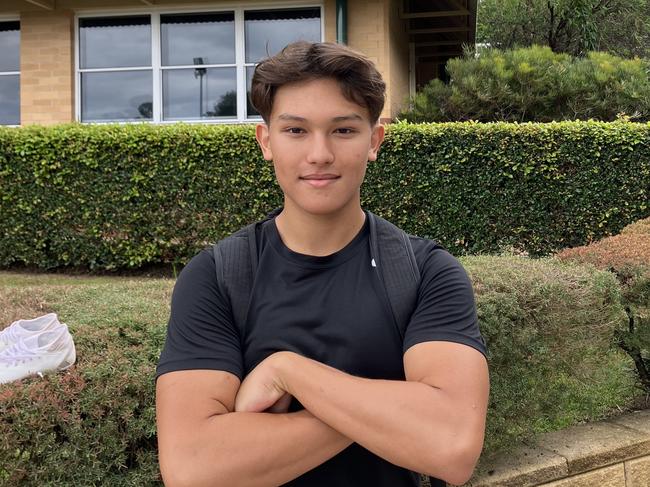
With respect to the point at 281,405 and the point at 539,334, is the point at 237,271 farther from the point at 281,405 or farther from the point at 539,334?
the point at 539,334

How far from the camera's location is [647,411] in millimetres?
4016

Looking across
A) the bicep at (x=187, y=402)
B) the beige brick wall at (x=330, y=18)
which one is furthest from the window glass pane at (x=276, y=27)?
the bicep at (x=187, y=402)

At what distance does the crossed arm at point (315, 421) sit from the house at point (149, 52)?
10.8 meters

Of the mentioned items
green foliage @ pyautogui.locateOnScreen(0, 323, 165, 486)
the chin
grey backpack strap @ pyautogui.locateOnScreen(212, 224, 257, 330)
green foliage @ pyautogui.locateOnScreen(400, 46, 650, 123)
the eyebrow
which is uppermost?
green foliage @ pyautogui.locateOnScreen(400, 46, 650, 123)

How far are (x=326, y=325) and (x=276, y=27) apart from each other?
1157cm

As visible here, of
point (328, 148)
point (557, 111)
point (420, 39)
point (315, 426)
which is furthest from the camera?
point (420, 39)

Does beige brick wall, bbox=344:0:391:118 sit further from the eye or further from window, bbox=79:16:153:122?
the eye

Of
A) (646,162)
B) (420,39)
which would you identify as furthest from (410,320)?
(420,39)

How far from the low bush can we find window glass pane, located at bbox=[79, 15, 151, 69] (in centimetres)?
1041

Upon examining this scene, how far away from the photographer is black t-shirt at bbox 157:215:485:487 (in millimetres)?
1578

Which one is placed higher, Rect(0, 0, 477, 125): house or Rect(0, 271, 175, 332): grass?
Rect(0, 0, 477, 125): house

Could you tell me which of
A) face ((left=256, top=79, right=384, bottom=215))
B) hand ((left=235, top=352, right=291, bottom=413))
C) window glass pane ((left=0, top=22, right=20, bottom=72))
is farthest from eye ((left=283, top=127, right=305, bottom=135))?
window glass pane ((left=0, top=22, right=20, bottom=72))

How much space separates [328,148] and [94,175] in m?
8.48

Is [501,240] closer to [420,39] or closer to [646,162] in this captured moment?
[646,162]
